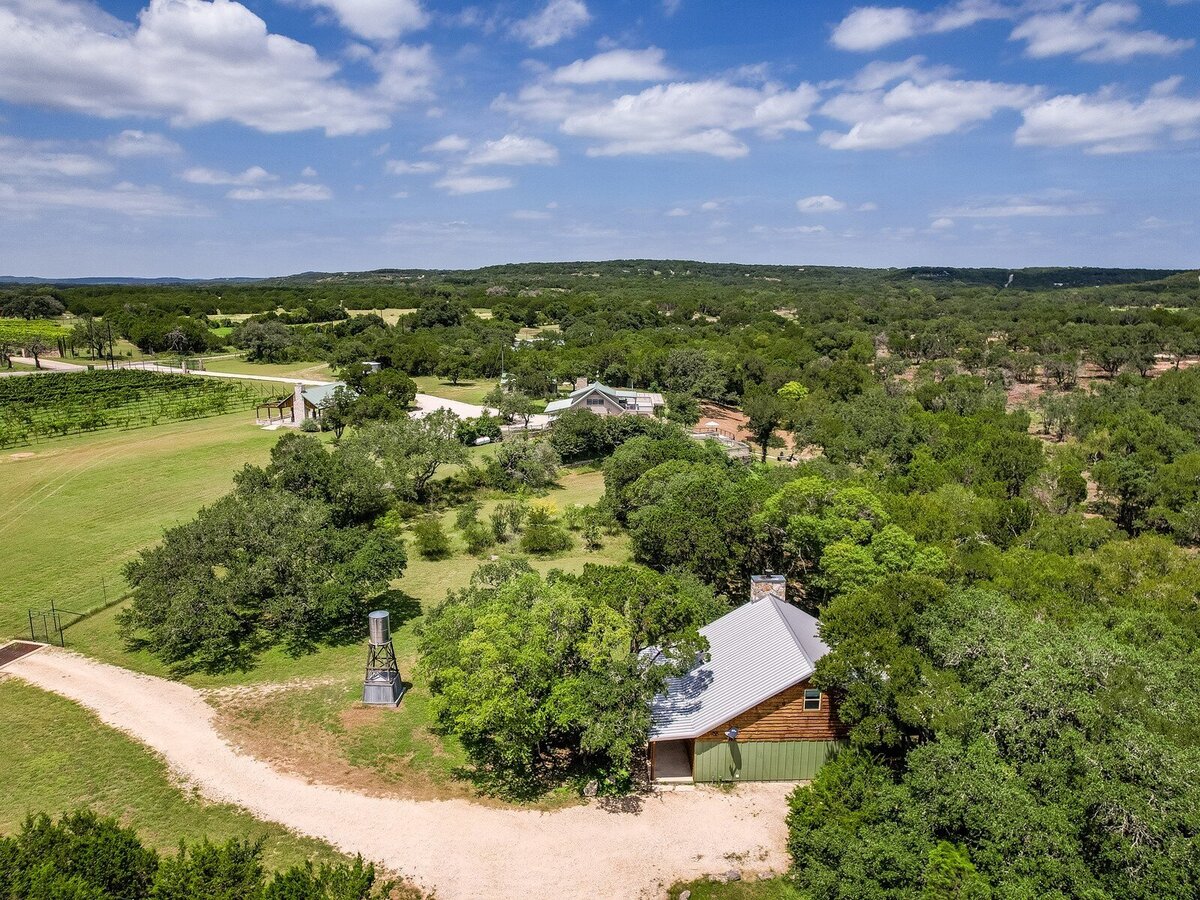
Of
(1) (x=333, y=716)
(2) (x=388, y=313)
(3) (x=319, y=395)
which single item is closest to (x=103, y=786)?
(1) (x=333, y=716)

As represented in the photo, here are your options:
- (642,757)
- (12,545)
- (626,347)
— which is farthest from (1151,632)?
(626,347)

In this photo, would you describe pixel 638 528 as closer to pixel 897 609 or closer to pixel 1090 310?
pixel 897 609

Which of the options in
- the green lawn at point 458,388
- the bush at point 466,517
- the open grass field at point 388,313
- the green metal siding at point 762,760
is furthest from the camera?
the open grass field at point 388,313

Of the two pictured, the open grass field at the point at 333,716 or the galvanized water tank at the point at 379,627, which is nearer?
the open grass field at the point at 333,716

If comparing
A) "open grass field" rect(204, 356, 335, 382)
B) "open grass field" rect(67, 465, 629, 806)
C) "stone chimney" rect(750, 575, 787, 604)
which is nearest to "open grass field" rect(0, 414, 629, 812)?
"open grass field" rect(67, 465, 629, 806)

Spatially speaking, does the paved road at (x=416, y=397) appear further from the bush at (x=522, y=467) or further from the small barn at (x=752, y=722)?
the small barn at (x=752, y=722)

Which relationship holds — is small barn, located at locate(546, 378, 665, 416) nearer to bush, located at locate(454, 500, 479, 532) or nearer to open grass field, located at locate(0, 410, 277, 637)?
bush, located at locate(454, 500, 479, 532)

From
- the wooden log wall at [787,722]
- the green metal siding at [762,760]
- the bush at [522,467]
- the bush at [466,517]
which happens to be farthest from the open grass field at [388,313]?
the wooden log wall at [787,722]
